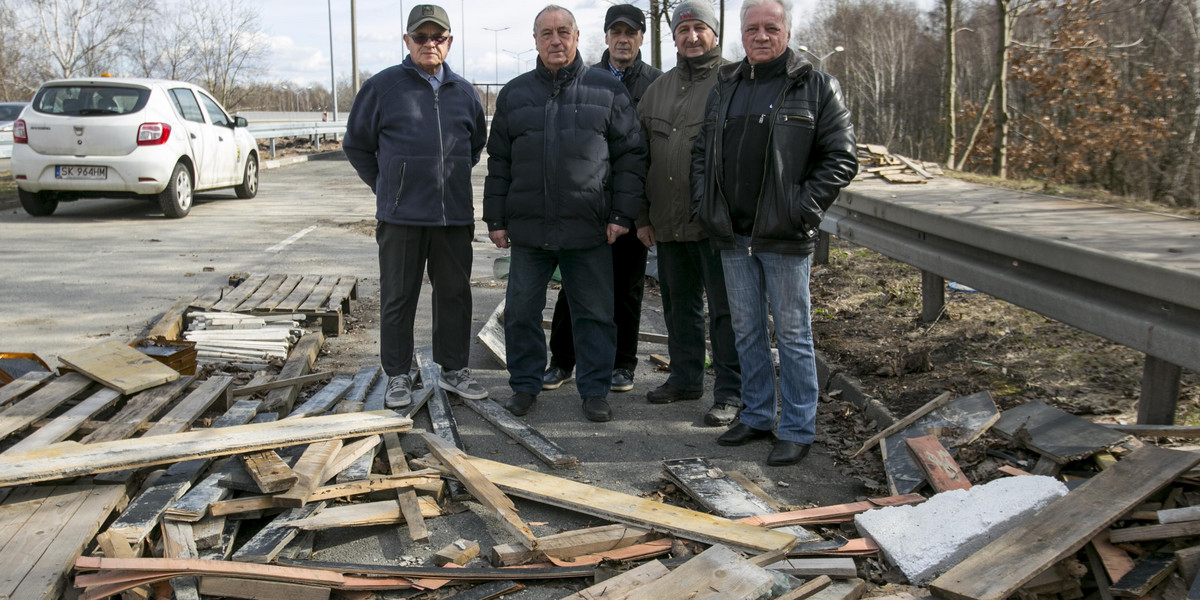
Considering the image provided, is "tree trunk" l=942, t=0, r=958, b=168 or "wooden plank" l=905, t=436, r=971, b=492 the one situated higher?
"tree trunk" l=942, t=0, r=958, b=168

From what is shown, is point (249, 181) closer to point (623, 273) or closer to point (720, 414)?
point (623, 273)

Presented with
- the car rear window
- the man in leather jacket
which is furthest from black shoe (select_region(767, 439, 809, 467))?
the car rear window

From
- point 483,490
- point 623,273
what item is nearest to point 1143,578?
point 483,490

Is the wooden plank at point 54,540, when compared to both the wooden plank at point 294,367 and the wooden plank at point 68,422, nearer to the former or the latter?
the wooden plank at point 68,422

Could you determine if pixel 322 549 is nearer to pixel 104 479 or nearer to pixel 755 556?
pixel 104 479

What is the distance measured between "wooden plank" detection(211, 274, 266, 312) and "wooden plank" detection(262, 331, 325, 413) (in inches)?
29.2

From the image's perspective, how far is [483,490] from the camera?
3.76m

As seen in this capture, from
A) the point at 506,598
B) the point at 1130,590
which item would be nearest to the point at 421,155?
the point at 506,598

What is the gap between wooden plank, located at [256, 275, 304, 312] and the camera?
6887mm

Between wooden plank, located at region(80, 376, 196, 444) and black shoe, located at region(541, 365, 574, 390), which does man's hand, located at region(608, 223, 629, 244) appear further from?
wooden plank, located at region(80, 376, 196, 444)

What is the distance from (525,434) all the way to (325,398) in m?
1.16

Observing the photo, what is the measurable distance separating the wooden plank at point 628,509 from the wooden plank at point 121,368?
6.15 feet

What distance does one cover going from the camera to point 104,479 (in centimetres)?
363

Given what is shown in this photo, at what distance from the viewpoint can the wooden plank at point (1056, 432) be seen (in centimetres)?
375
